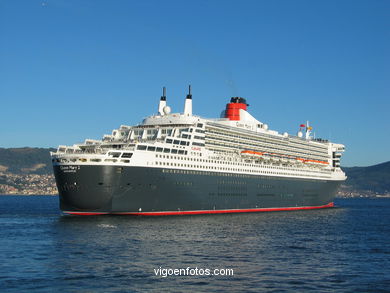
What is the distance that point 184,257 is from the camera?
119ft

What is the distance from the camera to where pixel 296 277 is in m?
31.0

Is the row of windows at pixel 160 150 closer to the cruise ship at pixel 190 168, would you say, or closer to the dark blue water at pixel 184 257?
the cruise ship at pixel 190 168

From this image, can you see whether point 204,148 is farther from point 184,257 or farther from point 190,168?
point 184,257

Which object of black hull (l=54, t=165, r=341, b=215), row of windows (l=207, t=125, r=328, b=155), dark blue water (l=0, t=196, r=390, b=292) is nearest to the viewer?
dark blue water (l=0, t=196, r=390, b=292)

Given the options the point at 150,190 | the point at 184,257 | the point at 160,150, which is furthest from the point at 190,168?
the point at 184,257

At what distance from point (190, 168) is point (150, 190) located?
8.03 metres

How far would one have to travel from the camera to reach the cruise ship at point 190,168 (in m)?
62.0

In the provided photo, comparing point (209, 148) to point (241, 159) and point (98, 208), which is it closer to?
point (241, 159)

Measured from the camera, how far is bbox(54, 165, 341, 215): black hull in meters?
61.5

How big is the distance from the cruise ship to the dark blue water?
5.85m

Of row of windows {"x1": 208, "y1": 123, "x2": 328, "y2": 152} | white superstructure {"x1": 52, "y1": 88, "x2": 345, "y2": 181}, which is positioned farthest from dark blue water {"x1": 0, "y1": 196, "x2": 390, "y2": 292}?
row of windows {"x1": 208, "y1": 123, "x2": 328, "y2": 152}

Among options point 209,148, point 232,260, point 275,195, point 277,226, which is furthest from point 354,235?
point 275,195

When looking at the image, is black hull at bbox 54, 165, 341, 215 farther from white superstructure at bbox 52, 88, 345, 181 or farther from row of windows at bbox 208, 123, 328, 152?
row of windows at bbox 208, 123, 328, 152

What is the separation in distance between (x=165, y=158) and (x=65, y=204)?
14494 mm
